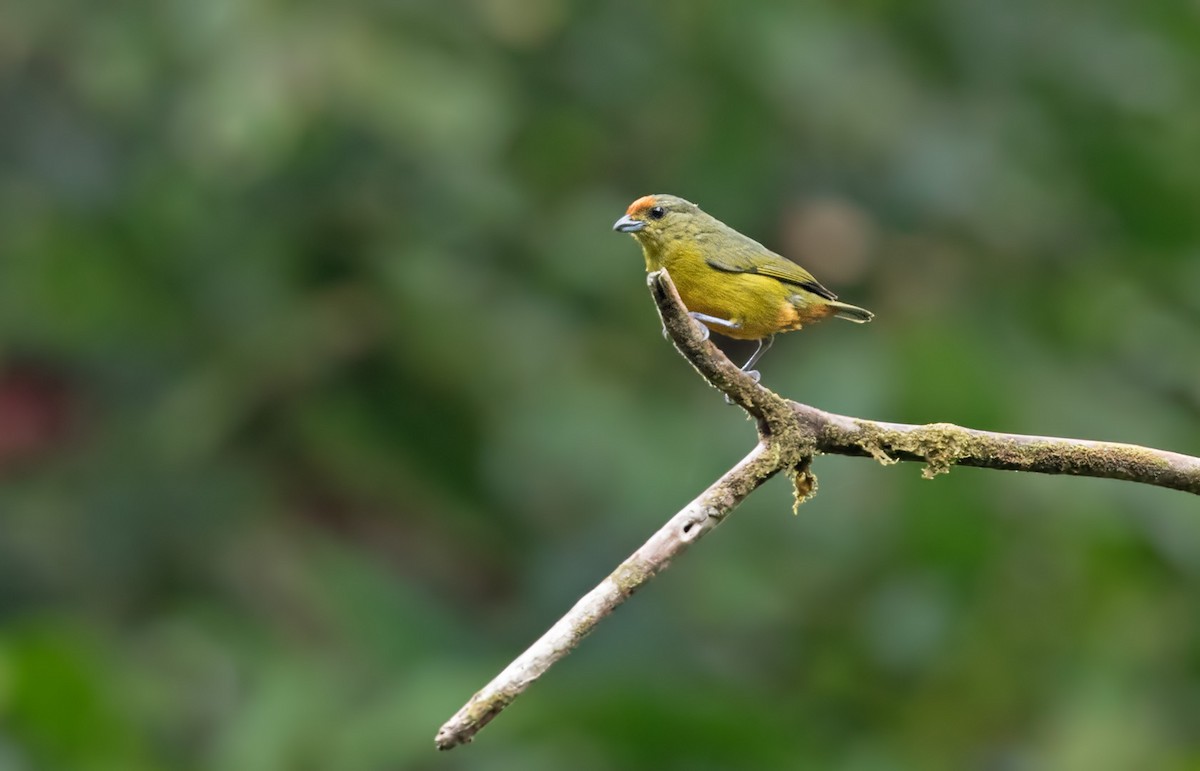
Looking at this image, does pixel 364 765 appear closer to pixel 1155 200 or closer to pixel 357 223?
pixel 357 223

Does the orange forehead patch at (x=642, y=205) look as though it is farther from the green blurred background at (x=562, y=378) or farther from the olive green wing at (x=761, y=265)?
the green blurred background at (x=562, y=378)

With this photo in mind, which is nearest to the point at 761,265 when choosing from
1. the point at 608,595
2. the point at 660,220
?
the point at 660,220

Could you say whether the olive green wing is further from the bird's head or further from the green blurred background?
the green blurred background

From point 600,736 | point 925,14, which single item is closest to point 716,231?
point 600,736

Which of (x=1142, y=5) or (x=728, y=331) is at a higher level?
(x=1142, y=5)

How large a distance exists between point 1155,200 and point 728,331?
4281 mm

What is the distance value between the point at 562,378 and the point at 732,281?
3.46m

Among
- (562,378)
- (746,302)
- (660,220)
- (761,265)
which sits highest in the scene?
(562,378)

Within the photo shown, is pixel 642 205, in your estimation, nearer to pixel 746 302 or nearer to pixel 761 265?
pixel 761 265

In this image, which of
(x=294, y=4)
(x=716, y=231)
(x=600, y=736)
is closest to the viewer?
(x=716, y=231)

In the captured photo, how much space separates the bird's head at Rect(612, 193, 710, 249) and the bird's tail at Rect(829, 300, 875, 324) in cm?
36

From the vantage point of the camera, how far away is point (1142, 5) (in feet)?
27.1

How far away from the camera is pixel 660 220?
379 cm

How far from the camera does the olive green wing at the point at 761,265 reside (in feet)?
11.5
